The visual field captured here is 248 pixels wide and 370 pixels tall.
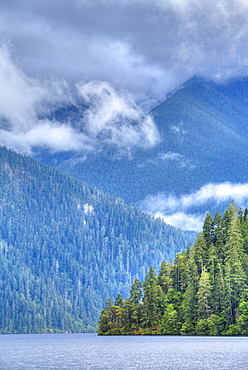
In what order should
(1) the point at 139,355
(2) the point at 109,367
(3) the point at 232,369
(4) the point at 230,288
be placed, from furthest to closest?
(4) the point at 230,288 → (1) the point at 139,355 → (2) the point at 109,367 → (3) the point at 232,369

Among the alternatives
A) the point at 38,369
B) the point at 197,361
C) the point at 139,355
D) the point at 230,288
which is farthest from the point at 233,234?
the point at 38,369

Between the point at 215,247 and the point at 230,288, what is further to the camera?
the point at 215,247

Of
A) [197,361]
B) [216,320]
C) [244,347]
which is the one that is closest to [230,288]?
[216,320]

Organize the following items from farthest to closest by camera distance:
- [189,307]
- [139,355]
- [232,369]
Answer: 1. [189,307]
2. [139,355]
3. [232,369]

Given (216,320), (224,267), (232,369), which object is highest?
(224,267)

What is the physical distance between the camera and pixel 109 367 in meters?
99.2

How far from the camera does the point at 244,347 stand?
12775 centimetres

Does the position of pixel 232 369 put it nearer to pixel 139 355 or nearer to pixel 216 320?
pixel 139 355

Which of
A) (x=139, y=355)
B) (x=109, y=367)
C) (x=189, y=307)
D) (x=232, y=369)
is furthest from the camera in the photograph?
(x=189, y=307)

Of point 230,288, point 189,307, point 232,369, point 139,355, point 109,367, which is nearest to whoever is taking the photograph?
point 232,369

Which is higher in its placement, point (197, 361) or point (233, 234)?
point (233, 234)

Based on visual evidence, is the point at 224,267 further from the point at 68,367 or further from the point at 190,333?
the point at 68,367

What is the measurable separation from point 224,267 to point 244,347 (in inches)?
2287

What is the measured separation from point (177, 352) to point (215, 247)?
76415 mm
